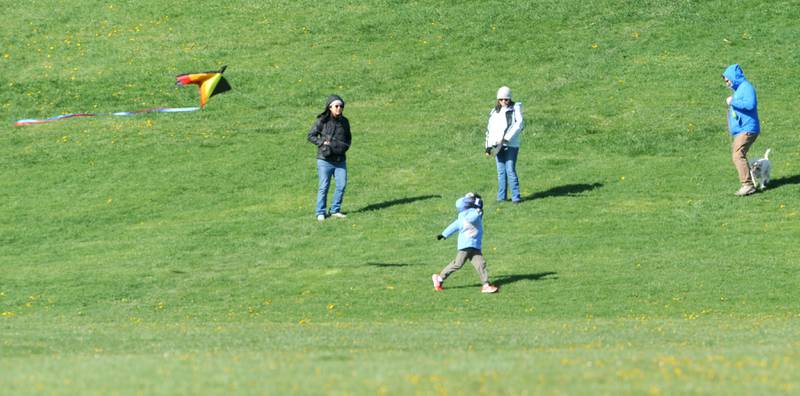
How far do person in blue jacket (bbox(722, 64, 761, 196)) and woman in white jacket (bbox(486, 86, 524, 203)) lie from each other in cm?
451

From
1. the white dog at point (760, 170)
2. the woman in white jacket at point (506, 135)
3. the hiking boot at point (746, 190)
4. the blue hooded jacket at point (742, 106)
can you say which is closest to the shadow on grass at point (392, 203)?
the woman in white jacket at point (506, 135)

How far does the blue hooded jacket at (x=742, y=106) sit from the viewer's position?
26.6 meters

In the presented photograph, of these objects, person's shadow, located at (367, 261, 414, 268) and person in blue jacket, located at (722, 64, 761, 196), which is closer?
person's shadow, located at (367, 261, 414, 268)

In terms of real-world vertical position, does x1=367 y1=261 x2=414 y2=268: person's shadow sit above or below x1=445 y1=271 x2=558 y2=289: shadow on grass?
above

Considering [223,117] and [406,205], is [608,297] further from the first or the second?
[223,117]

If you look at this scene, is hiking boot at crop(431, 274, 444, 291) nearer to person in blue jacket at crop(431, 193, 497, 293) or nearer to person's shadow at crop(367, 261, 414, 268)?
person in blue jacket at crop(431, 193, 497, 293)

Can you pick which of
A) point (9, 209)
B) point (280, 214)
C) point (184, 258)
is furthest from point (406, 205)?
point (9, 209)

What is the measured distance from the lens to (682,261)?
74.6 feet

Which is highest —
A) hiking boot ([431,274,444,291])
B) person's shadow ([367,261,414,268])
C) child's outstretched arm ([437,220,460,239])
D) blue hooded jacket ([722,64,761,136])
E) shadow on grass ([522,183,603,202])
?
blue hooded jacket ([722,64,761,136])

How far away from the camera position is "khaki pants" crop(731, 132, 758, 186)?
87.8 feet

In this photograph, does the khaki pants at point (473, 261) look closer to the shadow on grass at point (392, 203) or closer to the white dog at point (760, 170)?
the shadow on grass at point (392, 203)

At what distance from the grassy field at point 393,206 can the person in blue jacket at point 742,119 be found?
0.63 meters

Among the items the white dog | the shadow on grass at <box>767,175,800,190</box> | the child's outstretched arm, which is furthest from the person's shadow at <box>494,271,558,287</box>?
the shadow on grass at <box>767,175,800,190</box>

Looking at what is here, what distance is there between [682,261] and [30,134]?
2125 cm
